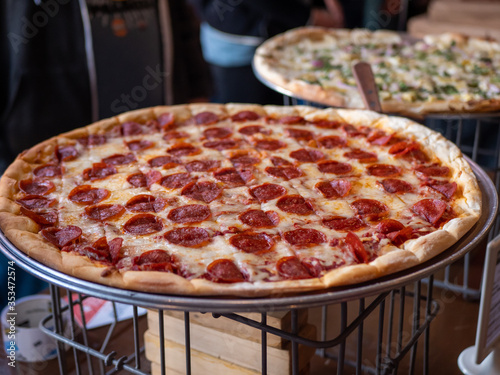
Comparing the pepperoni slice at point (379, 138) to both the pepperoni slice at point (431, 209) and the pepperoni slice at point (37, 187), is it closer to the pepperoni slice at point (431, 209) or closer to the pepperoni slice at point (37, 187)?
the pepperoni slice at point (431, 209)

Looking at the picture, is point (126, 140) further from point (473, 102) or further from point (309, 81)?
point (473, 102)

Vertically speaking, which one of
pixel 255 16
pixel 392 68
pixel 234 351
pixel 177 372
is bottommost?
pixel 177 372

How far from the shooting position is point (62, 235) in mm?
1889

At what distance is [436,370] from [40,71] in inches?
129

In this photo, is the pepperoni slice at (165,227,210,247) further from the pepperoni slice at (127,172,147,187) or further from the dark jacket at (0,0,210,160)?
Answer: the dark jacket at (0,0,210,160)

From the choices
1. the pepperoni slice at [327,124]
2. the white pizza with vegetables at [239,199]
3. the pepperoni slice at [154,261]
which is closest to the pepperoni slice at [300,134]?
the white pizza with vegetables at [239,199]

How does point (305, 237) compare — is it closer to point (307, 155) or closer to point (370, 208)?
point (370, 208)

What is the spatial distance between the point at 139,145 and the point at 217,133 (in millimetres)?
406

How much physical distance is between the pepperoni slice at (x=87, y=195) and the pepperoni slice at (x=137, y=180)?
0.12 metres

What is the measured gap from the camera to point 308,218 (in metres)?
2.03

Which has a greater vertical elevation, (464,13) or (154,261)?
(464,13)

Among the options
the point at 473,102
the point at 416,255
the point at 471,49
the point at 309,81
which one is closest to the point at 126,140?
the point at 309,81

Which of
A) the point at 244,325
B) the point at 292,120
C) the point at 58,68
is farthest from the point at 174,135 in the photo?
the point at 58,68

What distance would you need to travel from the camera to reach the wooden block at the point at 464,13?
→ 235 inches
